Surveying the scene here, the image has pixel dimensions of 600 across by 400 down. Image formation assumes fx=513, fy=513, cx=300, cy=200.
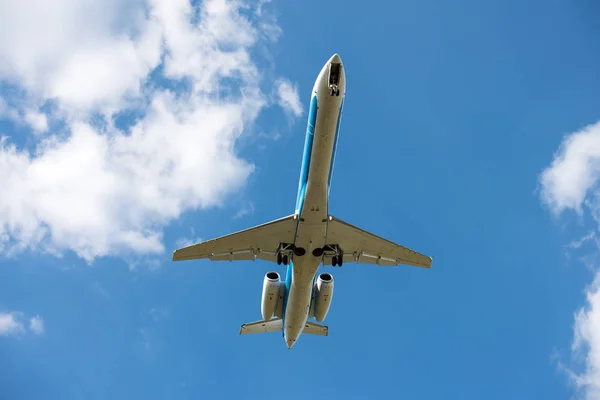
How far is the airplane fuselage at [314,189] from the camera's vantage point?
82.3 feet

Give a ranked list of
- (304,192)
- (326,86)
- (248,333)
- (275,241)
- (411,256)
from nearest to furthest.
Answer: (326,86) → (304,192) → (275,241) → (411,256) → (248,333)

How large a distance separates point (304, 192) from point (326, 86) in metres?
5.91

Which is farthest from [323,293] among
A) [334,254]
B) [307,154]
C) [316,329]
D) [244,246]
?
[307,154]

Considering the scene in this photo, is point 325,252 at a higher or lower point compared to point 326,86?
lower

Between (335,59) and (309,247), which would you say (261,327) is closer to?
(309,247)

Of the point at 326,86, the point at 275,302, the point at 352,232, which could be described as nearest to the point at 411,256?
the point at 352,232

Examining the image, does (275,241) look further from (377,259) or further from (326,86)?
(326,86)

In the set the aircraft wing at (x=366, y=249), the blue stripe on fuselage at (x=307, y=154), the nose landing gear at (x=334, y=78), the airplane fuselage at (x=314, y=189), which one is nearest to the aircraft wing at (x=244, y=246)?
the airplane fuselage at (x=314, y=189)

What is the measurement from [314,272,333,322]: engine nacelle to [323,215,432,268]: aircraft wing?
1.18 meters

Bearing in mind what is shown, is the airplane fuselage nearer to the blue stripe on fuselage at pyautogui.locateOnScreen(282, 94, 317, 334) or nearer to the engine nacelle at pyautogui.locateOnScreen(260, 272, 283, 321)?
the blue stripe on fuselage at pyautogui.locateOnScreen(282, 94, 317, 334)

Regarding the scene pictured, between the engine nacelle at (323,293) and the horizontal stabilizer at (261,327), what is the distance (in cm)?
432

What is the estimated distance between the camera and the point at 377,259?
33.2m

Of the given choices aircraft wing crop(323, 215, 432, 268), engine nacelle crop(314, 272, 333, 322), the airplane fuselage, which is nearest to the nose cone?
the airplane fuselage

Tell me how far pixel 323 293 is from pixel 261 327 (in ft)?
21.9
